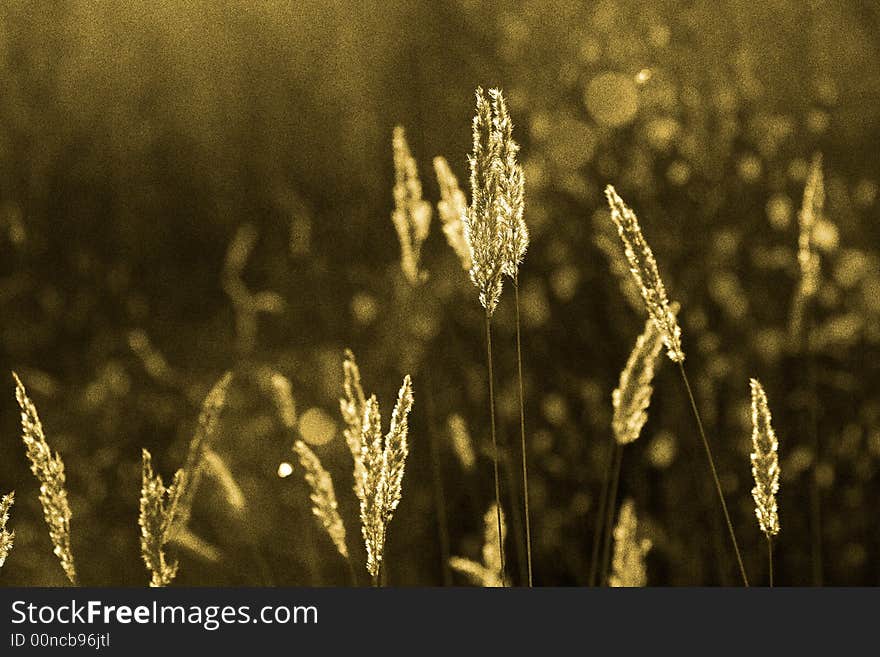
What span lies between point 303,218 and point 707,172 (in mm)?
942

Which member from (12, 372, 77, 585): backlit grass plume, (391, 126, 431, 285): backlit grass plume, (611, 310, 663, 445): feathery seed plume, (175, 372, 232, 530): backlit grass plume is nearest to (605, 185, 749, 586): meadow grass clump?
(611, 310, 663, 445): feathery seed plume

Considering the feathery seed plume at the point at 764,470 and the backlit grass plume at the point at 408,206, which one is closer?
the feathery seed plume at the point at 764,470

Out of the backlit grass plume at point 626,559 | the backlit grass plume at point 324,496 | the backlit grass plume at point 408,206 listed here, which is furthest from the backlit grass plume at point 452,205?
the backlit grass plume at point 626,559

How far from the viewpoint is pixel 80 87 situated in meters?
1.99

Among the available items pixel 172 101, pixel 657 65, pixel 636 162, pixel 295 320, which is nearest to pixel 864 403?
pixel 636 162

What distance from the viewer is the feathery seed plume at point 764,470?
758 mm

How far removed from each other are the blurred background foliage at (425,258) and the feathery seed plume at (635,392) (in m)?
0.67

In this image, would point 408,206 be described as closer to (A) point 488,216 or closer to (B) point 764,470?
(A) point 488,216

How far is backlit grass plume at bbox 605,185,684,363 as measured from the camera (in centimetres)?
77

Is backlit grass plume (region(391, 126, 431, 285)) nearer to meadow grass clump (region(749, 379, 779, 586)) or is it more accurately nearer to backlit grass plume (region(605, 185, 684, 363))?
backlit grass plume (region(605, 185, 684, 363))

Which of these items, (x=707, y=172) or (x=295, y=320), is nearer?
(x=707, y=172)

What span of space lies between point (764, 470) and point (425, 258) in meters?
1.16

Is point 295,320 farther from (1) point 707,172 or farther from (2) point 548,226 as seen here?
(1) point 707,172

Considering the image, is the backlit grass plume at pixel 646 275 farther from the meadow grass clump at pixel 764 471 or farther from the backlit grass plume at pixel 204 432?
the backlit grass plume at pixel 204 432
